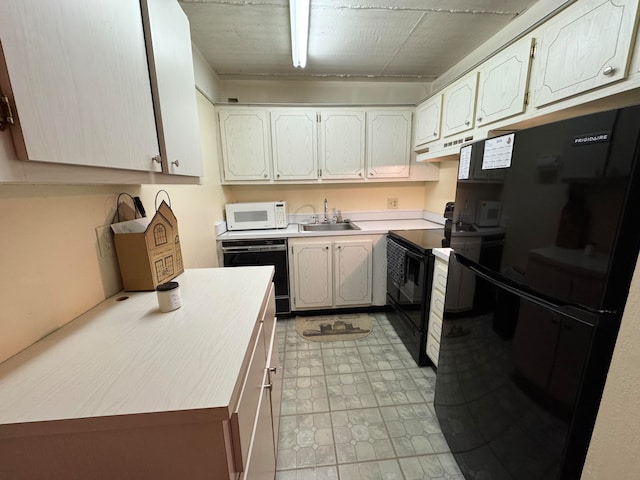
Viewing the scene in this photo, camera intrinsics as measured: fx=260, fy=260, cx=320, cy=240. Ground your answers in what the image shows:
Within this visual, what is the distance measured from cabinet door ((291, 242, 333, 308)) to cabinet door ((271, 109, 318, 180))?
79cm

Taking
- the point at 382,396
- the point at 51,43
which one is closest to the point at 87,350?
the point at 51,43

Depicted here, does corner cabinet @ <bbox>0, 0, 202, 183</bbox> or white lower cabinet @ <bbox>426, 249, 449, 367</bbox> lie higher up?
corner cabinet @ <bbox>0, 0, 202, 183</bbox>

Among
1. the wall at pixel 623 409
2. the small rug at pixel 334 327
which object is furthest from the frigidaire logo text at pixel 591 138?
the small rug at pixel 334 327

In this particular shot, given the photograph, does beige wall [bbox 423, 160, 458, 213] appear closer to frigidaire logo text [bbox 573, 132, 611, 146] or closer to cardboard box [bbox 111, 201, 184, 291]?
frigidaire logo text [bbox 573, 132, 611, 146]

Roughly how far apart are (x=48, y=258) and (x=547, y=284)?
5.17 feet

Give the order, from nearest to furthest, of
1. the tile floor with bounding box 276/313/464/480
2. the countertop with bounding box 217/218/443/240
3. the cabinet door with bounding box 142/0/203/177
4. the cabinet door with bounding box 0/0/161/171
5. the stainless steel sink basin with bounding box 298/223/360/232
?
the cabinet door with bounding box 0/0/161/171
the cabinet door with bounding box 142/0/203/177
the tile floor with bounding box 276/313/464/480
the countertop with bounding box 217/218/443/240
the stainless steel sink basin with bounding box 298/223/360/232

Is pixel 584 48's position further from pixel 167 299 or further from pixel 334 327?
pixel 334 327

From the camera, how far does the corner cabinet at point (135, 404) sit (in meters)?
0.51

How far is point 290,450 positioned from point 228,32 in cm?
285

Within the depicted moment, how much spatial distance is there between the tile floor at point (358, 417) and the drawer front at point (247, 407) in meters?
0.80

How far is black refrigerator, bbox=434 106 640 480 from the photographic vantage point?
2.17 ft

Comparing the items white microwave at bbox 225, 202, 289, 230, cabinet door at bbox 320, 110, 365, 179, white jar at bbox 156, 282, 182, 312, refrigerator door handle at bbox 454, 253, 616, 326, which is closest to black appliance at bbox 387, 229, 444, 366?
refrigerator door handle at bbox 454, 253, 616, 326

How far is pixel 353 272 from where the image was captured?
2.72 meters

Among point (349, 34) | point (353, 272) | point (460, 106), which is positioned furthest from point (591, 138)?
point (353, 272)
